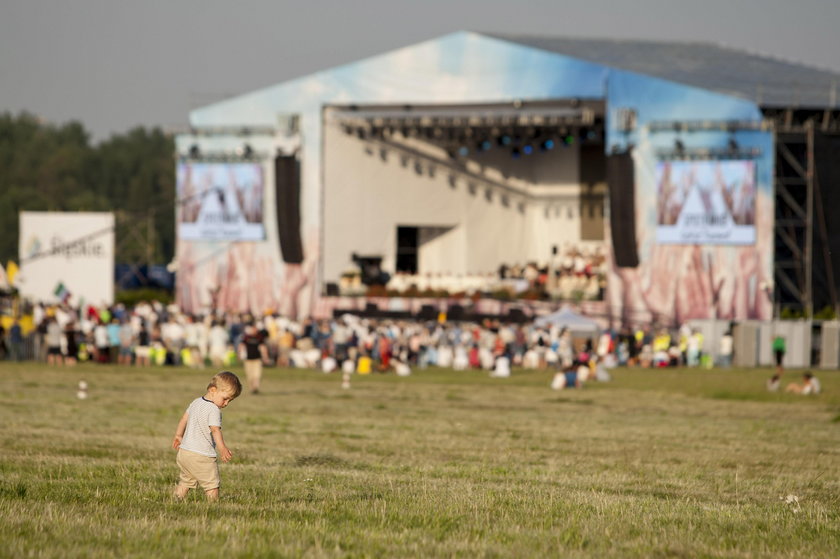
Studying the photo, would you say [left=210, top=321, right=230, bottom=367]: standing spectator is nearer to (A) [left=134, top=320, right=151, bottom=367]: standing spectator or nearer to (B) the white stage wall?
(A) [left=134, top=320, right=151, bottom=367]: standing spectator

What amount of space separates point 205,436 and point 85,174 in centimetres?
10817

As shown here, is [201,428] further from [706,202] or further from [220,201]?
[220,201]

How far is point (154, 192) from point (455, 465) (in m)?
103

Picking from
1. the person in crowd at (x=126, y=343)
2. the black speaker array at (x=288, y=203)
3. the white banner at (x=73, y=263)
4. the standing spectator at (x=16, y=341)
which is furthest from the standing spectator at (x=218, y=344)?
the black speaker array at (x=288, y=203)

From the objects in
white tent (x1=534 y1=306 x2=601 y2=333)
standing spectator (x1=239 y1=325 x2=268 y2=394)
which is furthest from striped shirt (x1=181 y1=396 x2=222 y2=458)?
white tent (x1=534 y1=306 x2=601 y2=333)

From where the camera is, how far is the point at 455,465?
38.8ft

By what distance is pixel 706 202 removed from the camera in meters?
36.1

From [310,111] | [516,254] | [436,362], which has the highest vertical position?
[310,111]

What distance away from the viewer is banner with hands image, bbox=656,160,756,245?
35.7 meters

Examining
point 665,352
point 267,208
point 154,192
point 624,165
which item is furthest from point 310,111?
point 154,192

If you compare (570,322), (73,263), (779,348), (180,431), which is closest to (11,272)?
(73,263)

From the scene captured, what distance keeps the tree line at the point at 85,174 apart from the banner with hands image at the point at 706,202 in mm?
57731

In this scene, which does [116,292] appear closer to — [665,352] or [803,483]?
[665,352]

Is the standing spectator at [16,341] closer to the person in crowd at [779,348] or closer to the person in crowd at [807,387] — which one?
the person in crowd at [807,387]
